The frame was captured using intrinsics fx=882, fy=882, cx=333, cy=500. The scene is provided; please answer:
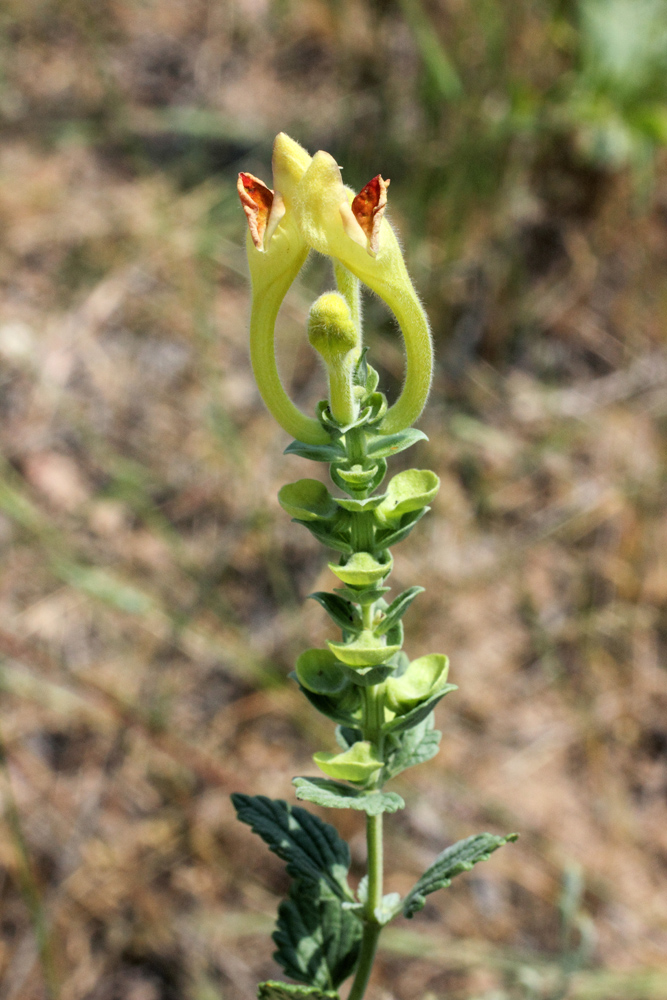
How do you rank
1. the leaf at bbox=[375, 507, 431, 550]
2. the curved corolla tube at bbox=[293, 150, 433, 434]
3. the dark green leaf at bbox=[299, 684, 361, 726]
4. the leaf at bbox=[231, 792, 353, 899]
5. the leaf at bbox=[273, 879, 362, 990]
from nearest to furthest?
1. the curved corolla tube at bbox=[293, 150, 433, 434]
2. the leaf at bbox=[375, 507, 431, 550]
3. the dark green leaf at bbox=[299, 684, 361, 726]
4. the leaf at bbox=[231, 792, 353, 899]
5. the leaf at bbox=[273, 879, 362, 990]

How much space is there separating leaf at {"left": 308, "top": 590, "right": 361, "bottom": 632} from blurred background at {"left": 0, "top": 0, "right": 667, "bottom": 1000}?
0.94 meters

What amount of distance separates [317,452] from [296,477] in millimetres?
2440

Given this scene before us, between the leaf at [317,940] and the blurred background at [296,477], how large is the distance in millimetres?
538

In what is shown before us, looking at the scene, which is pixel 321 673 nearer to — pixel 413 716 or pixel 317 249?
pixel 413 716

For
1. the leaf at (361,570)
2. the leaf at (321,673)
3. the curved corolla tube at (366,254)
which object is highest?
the curved corolla tube at (366,254)

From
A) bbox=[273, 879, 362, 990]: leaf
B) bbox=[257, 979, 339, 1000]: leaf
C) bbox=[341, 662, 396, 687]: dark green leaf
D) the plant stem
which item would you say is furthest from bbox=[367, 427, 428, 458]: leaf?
bbox=[273, 879, 362, 990]: leaf

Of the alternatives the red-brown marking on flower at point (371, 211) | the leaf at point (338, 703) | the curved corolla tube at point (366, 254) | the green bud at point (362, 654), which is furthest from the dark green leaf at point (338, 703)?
the red-brown marking on flower at point (371, 211)

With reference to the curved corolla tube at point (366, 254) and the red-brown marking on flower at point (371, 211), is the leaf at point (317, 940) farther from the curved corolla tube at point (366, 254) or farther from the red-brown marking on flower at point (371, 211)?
the red-brown marking on flower at point (371, 211)

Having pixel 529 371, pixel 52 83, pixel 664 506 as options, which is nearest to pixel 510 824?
pixel 664 506

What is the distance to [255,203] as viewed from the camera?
94 centimetres

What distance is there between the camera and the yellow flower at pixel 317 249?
0.88m

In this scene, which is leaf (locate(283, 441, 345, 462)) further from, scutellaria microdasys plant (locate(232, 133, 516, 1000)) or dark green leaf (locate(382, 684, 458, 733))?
dark green leaf (locate(382, 684, 458, 733))

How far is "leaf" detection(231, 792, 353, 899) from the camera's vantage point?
1192 millimetres

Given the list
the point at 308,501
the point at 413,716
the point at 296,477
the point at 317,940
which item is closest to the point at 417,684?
the point at 413,716
